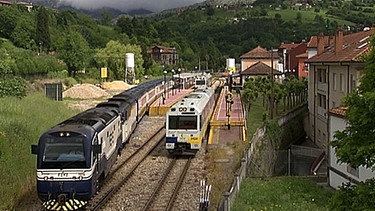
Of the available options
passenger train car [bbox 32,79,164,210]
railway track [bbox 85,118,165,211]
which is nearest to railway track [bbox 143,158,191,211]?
railway track [bbox 85,118,165,211]

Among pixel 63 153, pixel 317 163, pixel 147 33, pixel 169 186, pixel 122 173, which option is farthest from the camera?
pixel 147 33

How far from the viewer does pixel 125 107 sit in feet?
91.0

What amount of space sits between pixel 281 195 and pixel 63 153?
6658mm

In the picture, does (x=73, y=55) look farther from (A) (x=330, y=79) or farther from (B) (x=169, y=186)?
(B) (x=169, y=186)

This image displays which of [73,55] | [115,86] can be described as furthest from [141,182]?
[73,55]

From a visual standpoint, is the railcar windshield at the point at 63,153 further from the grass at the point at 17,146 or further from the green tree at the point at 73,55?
the green tree at the point at 73,55

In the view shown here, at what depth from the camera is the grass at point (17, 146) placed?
16547 mm

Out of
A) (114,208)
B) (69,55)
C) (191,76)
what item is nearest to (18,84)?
(114,208)

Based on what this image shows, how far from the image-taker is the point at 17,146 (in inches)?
776

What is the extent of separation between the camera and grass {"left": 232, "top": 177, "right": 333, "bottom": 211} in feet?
50.0

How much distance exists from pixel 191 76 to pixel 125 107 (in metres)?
Result: 57.7

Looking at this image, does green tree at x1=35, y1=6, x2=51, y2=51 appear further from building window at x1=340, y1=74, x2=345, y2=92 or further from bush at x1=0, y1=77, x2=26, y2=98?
building window at x1=340, y1=74, x2=345, y2=92

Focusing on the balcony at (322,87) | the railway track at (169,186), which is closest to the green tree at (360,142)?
the railway track at (169,186)

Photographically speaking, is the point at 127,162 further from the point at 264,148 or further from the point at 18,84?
the point at 18,84
